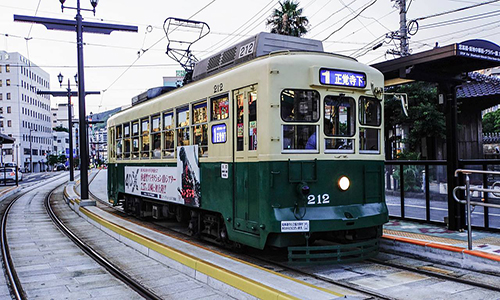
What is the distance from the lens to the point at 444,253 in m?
6.75

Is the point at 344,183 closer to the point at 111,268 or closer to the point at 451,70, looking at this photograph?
the point at 451,70

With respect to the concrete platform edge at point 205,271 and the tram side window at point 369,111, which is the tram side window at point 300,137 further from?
the concrete platform edge at point 205,271

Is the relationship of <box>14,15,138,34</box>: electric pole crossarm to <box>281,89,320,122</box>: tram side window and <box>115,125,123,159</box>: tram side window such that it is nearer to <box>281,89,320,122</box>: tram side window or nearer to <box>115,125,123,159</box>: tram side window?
<box>115,125,123,159</box>: tram side window

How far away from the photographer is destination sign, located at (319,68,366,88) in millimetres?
6688

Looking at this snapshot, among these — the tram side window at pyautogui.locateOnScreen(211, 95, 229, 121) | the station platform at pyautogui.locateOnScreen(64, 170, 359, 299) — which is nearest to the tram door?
the tram side window at pyautogui.locateOnScreen(211, 95, 229, 121)

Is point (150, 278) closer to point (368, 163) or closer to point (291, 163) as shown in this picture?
point (291, 163)

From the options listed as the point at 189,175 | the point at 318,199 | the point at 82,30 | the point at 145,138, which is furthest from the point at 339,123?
the point at 82,30

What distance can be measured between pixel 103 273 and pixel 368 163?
453 cm

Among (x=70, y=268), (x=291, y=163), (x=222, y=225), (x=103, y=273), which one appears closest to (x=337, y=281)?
(x=291, y=163)

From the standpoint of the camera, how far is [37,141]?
285 feet

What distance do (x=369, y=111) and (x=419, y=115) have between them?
10916 mm

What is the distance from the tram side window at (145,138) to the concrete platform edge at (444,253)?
19.4ft

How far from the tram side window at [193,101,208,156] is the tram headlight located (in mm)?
2486

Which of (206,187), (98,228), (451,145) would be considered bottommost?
(98,228)
